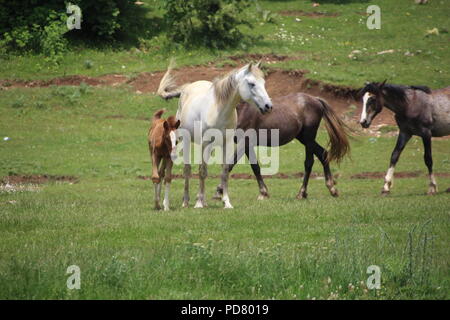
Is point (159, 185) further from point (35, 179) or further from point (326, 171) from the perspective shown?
point (35, 179)

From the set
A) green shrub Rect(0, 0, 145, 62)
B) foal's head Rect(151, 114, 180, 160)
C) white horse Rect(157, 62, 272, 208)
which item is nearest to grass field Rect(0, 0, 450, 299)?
white horse Rect(157, 62, 272, 208)

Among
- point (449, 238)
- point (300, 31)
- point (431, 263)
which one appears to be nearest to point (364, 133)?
point (300, 31)

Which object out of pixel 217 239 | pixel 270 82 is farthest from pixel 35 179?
pixel 270 82

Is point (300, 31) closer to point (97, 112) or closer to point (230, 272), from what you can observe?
point (97, 112)

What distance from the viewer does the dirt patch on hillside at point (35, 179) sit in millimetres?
20359

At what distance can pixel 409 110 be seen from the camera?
56.7 ft

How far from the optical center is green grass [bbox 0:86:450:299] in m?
8.02

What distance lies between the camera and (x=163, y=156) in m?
13.6

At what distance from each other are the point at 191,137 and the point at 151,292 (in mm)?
7492

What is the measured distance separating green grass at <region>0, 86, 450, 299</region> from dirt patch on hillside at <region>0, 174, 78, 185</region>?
0.28 metres

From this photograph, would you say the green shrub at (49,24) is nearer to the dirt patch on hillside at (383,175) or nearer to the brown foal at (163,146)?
the dirt patch on hillside at (383,175)

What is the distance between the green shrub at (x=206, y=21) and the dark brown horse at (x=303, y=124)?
1600 centimetres

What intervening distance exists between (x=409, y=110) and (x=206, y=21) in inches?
676

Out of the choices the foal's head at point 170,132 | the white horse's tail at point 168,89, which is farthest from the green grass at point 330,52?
Result: the foal's head at point 170,132
